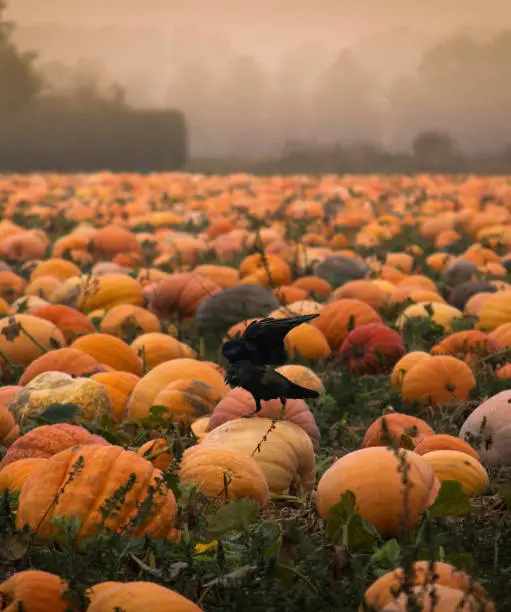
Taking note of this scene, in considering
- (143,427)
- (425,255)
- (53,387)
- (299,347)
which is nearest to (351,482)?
(143,427)

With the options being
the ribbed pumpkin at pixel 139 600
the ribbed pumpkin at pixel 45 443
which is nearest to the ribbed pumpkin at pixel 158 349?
the ribbed pumpkin at pixel 45 443

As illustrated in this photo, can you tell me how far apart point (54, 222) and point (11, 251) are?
2.60 m

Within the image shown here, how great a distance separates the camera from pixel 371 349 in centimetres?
561

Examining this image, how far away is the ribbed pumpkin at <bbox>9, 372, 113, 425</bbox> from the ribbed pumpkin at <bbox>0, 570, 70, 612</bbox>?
1.70 metres

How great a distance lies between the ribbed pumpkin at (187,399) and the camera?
438 centimetres

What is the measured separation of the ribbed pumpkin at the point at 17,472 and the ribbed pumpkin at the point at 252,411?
A: 2.65 feet

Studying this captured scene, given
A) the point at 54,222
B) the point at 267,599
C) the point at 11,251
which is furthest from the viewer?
the point at 54,222

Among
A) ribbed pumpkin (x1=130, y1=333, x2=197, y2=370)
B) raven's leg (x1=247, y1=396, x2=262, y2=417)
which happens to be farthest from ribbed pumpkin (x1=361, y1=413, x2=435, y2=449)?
ribbed pumpkin (x1=130, y1=333, x2=197, y2=370)

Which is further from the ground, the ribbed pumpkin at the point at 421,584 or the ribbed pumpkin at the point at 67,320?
the ribbed pumpkin at the point at 421,584

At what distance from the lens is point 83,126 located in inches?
1082

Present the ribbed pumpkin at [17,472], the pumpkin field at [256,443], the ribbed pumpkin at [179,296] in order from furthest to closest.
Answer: the ribbed pumpkin at [179,296], the ribbed pumpkin at [17,472], the pumpkin field at [256,443]

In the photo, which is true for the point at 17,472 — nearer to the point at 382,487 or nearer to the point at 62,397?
the point at 62,397

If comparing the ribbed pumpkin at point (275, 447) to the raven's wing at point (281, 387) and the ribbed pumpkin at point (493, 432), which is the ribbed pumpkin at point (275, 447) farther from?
the ribbed pumpkin at point (493, 432)

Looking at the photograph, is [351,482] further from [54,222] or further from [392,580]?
[54,222]
